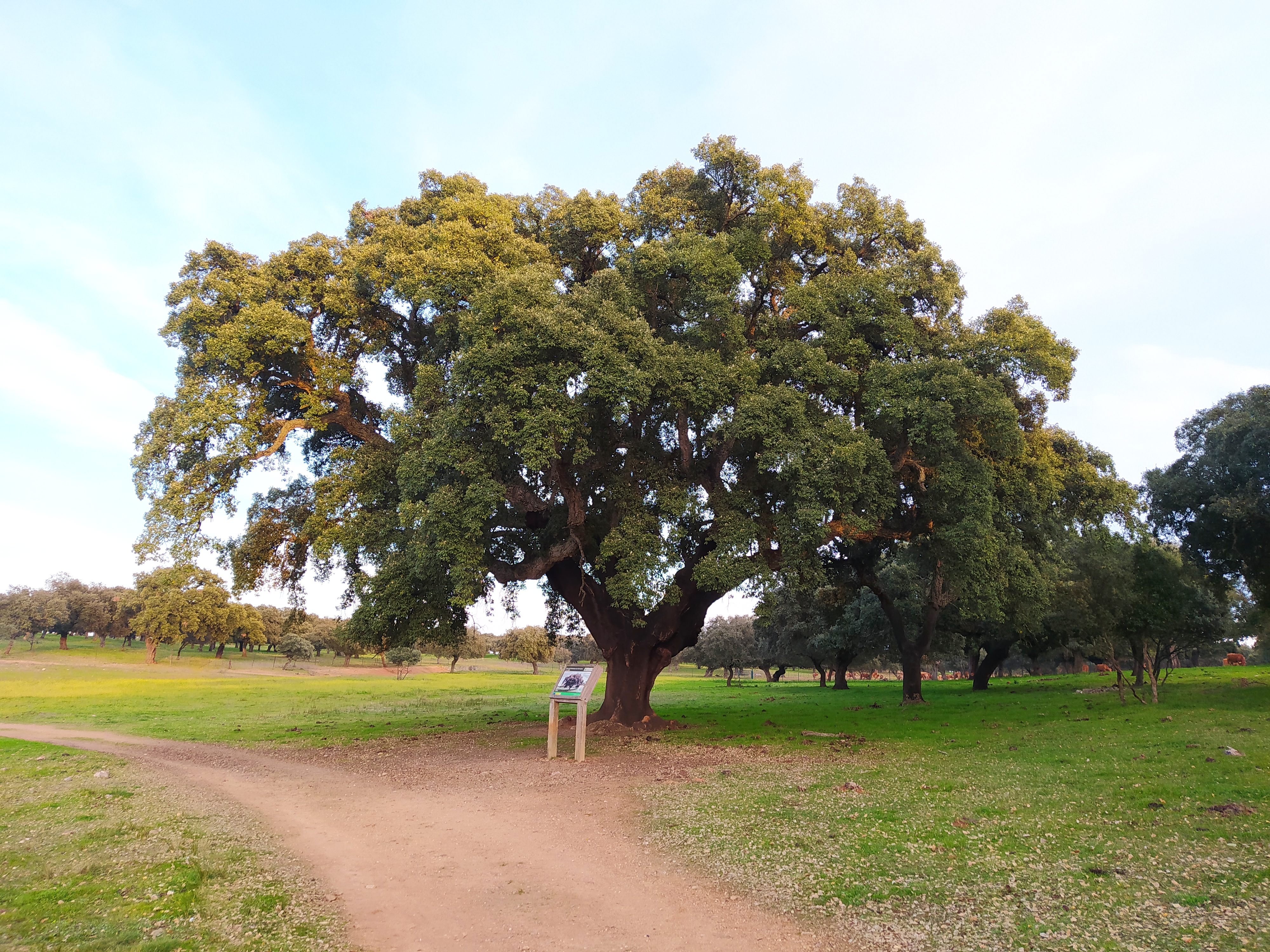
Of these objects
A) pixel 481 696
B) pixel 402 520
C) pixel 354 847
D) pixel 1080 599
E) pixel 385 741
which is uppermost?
pixel 402 520

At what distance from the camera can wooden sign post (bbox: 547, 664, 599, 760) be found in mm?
17484

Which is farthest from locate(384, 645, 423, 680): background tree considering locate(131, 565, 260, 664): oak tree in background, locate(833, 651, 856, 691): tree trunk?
locate(833, 651, 856, 691): tree trunk

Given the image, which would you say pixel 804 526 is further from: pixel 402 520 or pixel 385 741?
pixel 385 741

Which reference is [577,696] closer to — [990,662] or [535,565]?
[535,565]

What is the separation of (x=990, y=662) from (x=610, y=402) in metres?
40.3

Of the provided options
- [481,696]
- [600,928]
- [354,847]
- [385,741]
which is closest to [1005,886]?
[600,928]

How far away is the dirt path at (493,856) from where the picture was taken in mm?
7160

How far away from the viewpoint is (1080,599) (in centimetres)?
2666

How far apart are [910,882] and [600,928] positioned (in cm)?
383

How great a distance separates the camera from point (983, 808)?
468 inches

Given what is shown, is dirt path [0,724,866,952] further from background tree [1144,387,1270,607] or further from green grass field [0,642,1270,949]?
background tree [1144,387,1270,607]

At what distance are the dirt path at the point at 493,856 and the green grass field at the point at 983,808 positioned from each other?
90 cm

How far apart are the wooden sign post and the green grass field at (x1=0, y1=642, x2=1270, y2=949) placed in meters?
1.62

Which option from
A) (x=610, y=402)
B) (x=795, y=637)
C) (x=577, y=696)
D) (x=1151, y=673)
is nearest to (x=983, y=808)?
(x=577, y=696)
